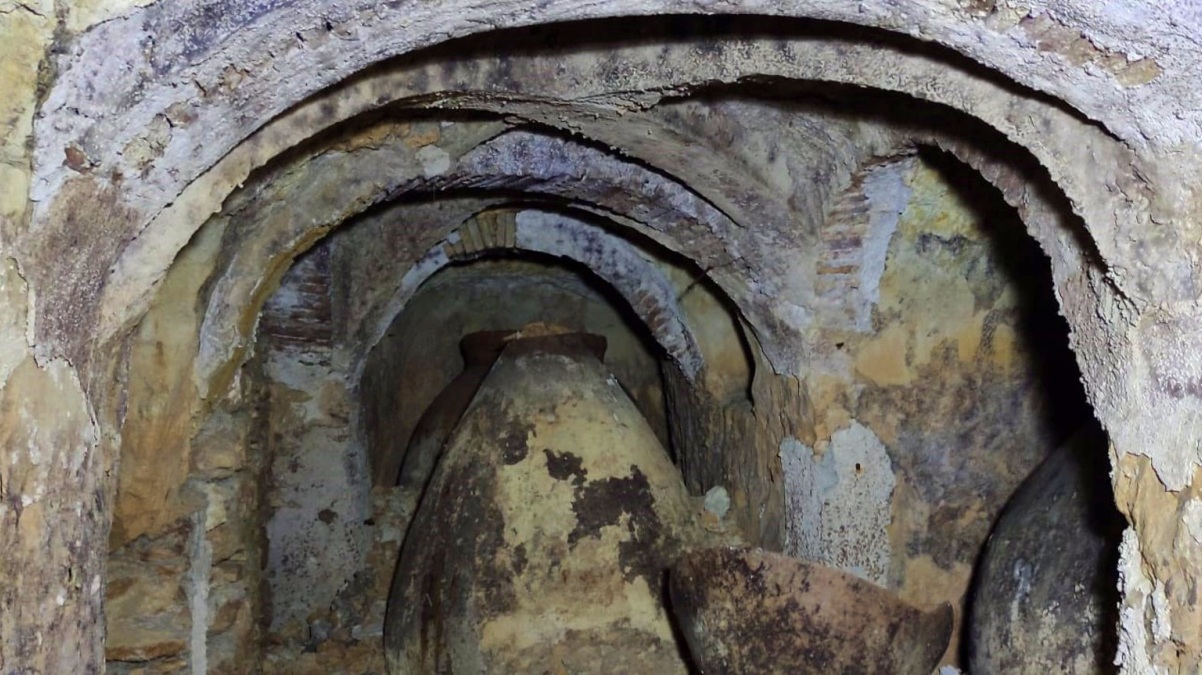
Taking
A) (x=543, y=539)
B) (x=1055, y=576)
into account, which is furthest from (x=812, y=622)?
(x=543, y=539)

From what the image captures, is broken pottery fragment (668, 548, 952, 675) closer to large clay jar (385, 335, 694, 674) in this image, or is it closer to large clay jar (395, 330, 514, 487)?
large clay jar (385, 335, 694, 674)

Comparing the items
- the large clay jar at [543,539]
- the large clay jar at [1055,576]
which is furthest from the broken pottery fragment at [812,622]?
the large clay jar at [543,539]

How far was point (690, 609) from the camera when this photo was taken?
2.93 m

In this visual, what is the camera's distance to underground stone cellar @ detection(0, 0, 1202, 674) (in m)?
1.40

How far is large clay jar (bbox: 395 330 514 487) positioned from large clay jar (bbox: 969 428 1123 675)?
2.39 metres

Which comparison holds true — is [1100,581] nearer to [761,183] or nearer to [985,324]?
[985,324]

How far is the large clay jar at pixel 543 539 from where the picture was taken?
339cm

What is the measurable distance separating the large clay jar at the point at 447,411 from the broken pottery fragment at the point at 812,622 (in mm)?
2043

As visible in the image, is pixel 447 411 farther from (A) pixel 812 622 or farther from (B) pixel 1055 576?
(B) pixel 1055 576

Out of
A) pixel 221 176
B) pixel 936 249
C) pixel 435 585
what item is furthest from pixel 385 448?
pixel 221 176

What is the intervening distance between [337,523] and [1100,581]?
2.53 meters

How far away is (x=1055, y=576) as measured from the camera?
2.43 meters

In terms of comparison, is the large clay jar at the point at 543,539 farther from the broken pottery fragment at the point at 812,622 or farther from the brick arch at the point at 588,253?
the broken pottery fragment at the point at 812,622

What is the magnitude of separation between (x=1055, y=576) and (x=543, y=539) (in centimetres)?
163
